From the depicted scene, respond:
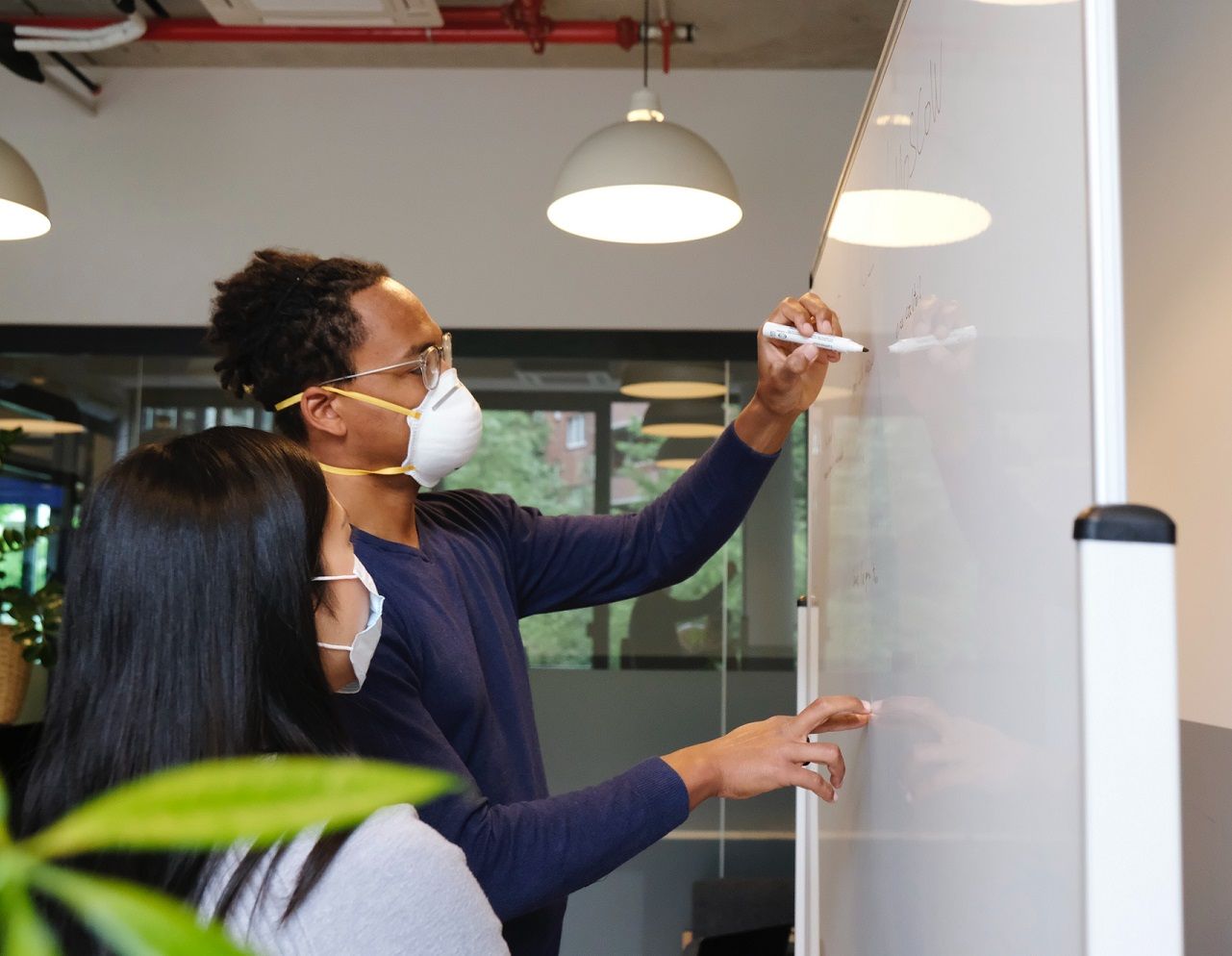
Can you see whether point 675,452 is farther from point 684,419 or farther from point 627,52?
point 627,52

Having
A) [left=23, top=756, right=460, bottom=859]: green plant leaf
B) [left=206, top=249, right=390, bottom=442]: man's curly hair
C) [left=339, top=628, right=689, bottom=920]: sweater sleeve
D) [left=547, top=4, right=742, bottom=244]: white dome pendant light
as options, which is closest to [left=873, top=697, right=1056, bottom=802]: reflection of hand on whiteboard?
[left=339, top=628, right=689, bottom=920]: sweater sleeve

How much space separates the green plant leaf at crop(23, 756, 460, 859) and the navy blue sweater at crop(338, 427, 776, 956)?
996 mm

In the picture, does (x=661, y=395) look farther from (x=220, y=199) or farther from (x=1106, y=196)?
(x=1106, y=196)

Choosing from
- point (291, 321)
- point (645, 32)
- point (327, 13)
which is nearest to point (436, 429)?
point (291, 321)

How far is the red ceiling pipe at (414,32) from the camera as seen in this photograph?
3.27 metres

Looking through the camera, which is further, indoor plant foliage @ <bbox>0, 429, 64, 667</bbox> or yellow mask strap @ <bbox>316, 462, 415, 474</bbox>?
indoor plant foliage @ <bbox>0, 429, 64, 667</bbox>

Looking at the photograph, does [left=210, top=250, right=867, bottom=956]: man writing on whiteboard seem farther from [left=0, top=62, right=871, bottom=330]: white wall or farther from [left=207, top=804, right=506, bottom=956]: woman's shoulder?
[left=0, top=62, right=871, bottom=330]: white wall

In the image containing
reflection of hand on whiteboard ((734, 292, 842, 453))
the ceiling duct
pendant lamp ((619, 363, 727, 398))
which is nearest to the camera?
reflection of hand on whiteboard ((734, 292, 842, 453))

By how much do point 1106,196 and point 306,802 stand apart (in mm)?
495

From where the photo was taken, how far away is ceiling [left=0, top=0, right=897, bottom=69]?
10.6 ft

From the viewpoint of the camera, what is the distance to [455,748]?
1356 mm

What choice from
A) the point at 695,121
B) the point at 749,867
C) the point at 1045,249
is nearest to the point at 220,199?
the point at 695,121

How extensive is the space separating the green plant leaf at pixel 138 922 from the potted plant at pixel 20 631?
3.19 meters

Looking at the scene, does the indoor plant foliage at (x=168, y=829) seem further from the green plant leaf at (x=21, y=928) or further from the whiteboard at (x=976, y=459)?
the whiteboard at (x=976, y=459)
